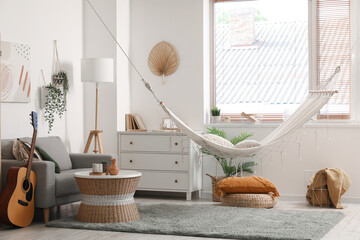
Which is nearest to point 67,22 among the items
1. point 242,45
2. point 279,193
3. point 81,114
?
point 81,114

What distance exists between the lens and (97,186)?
4879 millimetres

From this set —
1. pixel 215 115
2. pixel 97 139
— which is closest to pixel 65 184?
pixel 97 139

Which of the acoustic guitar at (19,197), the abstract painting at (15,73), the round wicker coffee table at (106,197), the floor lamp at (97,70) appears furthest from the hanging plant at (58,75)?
the round wicker coffee table at (106,197)

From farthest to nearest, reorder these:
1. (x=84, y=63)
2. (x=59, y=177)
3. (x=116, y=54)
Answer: (x=116, y=54)
(x=84, y=63)
(x=59, y=177)

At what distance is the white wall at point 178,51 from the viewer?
6.86 m

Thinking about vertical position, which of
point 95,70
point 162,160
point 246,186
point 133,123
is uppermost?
point 95,70

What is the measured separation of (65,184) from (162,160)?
1563mm

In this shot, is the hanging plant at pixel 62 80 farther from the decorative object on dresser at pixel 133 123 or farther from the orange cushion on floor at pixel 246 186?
the orange cushion on floor at pixel 246 186

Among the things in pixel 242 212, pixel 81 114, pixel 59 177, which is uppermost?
pixel 81 114

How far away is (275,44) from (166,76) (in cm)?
137

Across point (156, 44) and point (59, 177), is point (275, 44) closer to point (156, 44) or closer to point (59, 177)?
point (156, 44)

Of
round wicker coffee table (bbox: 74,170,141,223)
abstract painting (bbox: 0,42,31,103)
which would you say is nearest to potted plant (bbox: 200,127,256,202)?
round wicker coffee table (bbox: 74,170,141,223)

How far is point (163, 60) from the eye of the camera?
6.96 metres

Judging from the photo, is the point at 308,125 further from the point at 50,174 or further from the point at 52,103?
the point at 50,174
